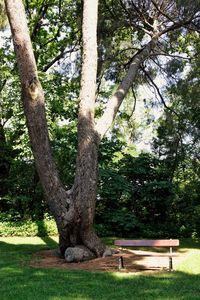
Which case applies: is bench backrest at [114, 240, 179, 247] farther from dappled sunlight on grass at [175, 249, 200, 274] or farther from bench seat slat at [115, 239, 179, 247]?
dappled sunlight on grass at [175, 249, 200, 274]

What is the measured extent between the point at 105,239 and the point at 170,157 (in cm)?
452

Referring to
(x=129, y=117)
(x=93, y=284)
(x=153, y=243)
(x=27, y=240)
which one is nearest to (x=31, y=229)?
(x=27, y=240)

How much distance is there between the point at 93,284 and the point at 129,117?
406 inches

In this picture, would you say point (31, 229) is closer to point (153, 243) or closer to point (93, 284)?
point (153, 243)

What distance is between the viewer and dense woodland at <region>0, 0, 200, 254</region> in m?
13.2

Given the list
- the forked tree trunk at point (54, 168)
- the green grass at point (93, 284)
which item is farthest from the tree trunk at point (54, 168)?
the green grass at point (93, 284)

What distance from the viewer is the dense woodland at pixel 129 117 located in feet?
43.2

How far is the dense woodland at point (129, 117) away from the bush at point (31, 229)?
1.19m

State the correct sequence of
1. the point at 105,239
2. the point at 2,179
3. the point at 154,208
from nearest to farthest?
the point at 105,239, the point at 154,208, the point at 2,179

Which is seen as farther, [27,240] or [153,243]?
[27,240]

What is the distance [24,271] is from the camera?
25.6ft

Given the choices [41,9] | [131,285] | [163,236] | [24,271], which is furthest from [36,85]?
[41,9]

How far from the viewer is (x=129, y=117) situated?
1630cm

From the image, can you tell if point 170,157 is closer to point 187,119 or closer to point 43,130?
point 187,119
